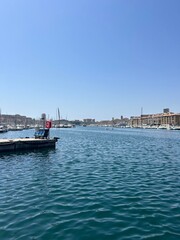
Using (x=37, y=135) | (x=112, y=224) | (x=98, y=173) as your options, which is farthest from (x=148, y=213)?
(x=37, y=135)

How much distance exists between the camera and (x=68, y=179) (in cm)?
1947

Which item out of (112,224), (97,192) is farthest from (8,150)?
(112,224)

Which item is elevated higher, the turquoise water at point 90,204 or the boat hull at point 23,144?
the boat hull at point 23,144

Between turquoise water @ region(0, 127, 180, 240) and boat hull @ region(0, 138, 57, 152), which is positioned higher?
boat hull @ region(0, 138, 57, 152)

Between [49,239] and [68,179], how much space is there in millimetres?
10215

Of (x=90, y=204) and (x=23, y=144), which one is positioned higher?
(x=23, y=144)

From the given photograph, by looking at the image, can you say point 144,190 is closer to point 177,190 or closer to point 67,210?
point 177,190

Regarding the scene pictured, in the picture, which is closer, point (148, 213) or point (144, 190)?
point (148, 213)

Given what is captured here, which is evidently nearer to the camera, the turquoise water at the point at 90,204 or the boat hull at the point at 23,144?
the turquoise water at the point at 90,204

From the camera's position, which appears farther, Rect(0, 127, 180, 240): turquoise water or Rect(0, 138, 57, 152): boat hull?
Rect(0, 138, 57, 152): boat hull

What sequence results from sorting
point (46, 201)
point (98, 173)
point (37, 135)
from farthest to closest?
point (37, 135) → point (98, 173) → point (46, 201)

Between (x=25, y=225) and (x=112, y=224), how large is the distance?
3.68 metres

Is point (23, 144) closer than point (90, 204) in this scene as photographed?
No

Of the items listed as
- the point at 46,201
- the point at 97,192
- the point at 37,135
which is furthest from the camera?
the point at 37,135
